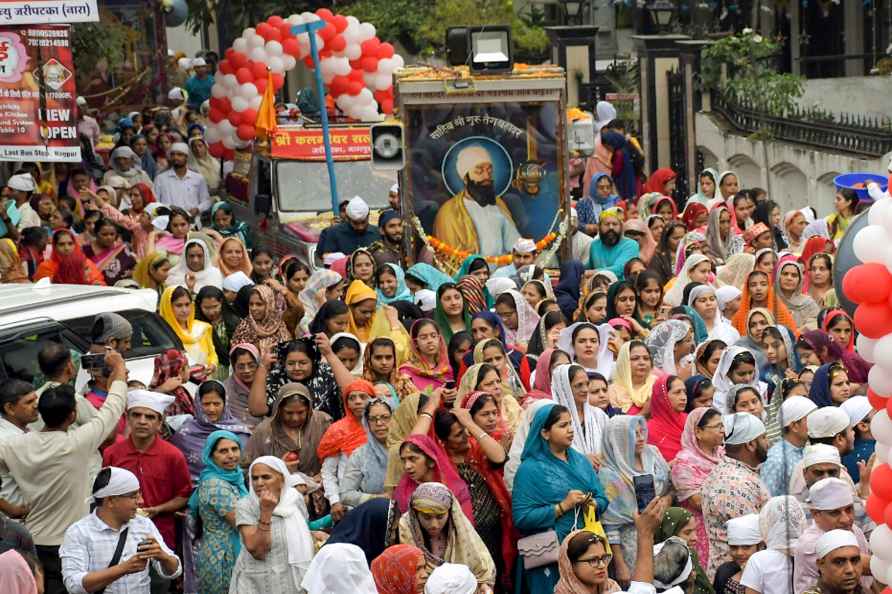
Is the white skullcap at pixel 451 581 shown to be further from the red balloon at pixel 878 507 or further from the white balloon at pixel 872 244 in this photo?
the white balloon at pixel 872 244

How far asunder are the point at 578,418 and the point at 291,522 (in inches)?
74.1

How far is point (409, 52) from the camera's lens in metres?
Answer: 37.6

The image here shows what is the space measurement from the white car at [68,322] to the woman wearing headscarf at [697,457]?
10.6ft

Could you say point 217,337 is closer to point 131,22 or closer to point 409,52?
point 131,22

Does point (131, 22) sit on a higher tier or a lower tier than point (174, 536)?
higher

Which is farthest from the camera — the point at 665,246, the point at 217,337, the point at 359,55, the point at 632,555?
the point at 359,55

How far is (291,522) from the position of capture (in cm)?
998

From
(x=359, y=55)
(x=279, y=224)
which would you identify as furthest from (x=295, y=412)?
(x=359, y=55)

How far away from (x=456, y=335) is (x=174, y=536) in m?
2.65

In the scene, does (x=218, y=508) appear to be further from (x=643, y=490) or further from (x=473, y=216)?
(x=473, y=216)

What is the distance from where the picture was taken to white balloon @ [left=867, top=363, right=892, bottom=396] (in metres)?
8.37

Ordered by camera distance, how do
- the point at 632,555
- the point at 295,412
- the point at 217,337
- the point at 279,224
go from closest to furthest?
the point at 632,555 → the point at 295,412 → the point at 217,337 → the point at 279,224

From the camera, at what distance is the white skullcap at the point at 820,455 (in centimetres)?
1042

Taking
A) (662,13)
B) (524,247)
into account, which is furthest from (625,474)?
(662,13)
